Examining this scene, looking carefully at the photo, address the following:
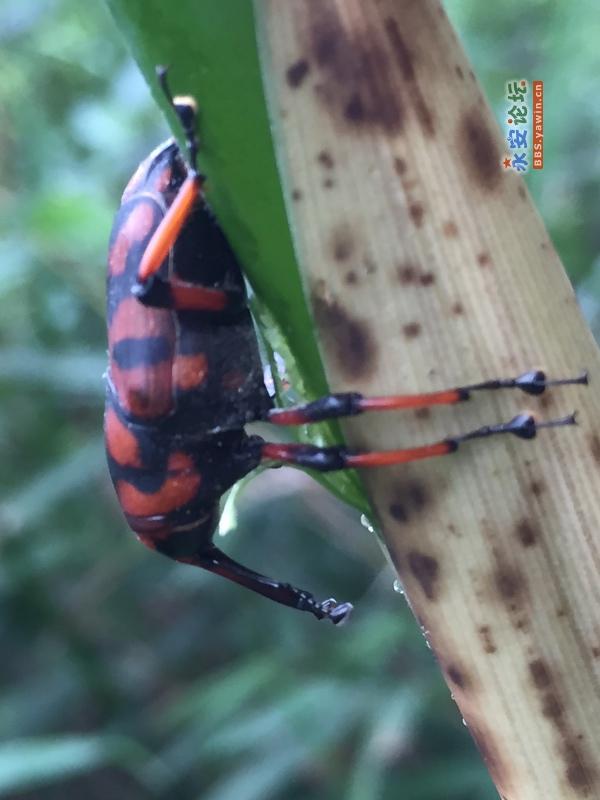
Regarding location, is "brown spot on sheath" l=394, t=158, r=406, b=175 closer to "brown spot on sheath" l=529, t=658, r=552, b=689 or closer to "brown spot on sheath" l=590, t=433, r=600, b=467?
"brown spot on sheath" l=590, t=433, r=600, b=467

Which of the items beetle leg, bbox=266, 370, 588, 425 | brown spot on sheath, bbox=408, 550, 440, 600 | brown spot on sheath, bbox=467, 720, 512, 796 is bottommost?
brown spot on sheath, bbox=467, 720, 512, 796

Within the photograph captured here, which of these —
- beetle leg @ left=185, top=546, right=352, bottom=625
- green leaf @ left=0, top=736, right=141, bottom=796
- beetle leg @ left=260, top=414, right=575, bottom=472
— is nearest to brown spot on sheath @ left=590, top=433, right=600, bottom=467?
beetle leg @ left=260, top=414, right=575, bottom=472

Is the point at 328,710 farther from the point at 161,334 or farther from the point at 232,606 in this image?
the point at 161,334

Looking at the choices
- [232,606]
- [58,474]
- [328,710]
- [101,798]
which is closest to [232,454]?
[328,710]

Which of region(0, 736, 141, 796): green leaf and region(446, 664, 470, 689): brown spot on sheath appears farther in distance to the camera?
region(0, 736, 141, 796): green leaf

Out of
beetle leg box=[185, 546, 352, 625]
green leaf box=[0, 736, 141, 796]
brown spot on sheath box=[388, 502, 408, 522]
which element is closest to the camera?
brown spot on sheath box=[388, 502, 408, 522]

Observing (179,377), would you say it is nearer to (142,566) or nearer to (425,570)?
(425,570)

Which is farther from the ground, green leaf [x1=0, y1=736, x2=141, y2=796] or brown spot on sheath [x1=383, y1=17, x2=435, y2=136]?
brown spot on sheath [x1=383, y1=17, x2=435, y2=136]
